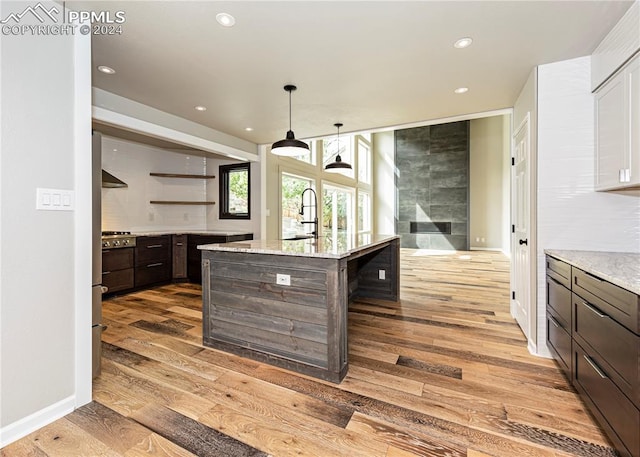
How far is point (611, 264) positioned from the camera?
1765 mm

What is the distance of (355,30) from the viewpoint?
2.15 m

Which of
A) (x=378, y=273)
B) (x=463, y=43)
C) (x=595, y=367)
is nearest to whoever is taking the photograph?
(x=595, y=367)

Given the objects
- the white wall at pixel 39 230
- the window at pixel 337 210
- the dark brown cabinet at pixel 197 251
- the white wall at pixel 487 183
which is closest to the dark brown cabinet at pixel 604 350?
the white wall at pixel 39 230

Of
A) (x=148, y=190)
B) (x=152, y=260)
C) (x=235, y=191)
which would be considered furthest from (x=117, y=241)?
(x=235, y=191)

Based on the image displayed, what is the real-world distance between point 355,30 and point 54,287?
247 centimetres

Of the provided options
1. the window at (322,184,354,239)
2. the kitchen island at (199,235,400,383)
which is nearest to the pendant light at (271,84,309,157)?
the kitchen island at (199,235,400,383)

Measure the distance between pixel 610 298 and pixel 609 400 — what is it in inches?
18.5

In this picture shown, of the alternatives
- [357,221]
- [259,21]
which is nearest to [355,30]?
[259,21]

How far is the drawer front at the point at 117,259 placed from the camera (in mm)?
4090

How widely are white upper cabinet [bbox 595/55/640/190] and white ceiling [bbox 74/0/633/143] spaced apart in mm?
397

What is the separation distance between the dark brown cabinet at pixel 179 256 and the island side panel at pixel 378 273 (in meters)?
2.92

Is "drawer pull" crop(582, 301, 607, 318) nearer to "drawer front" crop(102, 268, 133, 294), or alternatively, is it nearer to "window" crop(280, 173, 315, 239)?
"window" crop(280, 173, 315, 239)

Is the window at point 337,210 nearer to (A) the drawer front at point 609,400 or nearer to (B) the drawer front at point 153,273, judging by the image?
(B) the drawer front at point 153,273

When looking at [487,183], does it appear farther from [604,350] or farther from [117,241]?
[117,241]
